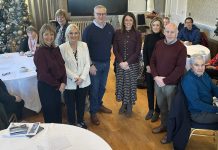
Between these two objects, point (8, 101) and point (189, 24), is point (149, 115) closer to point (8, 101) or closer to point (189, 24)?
point (8, 101)

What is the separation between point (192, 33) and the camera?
5273 mm

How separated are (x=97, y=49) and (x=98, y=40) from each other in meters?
0.11

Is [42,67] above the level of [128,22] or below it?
below

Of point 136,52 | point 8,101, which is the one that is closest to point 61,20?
point 136,52

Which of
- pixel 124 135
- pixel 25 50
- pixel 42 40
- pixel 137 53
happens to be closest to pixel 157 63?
pixel 137 53

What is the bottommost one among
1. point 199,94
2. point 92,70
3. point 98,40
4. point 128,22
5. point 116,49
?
point 199,94

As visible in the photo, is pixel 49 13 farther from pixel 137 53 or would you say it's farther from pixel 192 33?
pixel 137 53

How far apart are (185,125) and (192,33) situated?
121 inches

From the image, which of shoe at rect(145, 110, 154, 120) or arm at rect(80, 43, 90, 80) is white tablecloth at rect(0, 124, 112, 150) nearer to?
arm at rect(80, 43, 90, 80)

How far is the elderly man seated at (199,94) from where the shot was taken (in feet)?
8.59

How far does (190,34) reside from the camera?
5.31 m

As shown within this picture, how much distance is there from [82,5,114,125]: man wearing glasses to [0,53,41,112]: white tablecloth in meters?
0.74

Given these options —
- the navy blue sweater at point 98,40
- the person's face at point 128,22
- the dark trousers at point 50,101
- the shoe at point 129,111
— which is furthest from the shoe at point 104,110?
the person's face at point 128,22

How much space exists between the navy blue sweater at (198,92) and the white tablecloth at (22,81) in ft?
6.13
